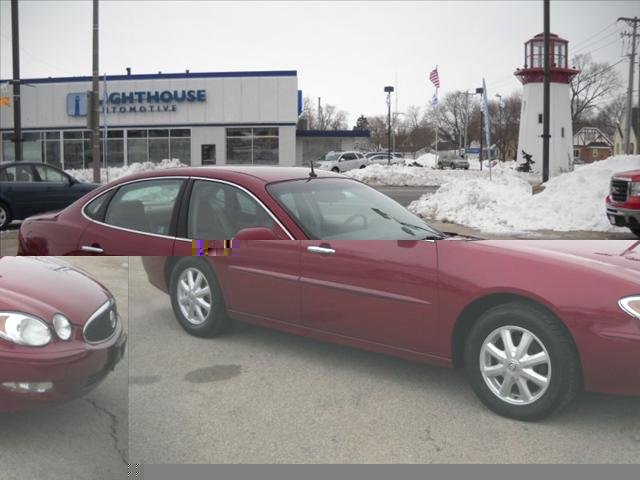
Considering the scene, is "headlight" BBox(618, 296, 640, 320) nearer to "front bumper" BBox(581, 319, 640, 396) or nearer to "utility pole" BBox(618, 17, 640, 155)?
"front bumper" BBox(581, 319, 640, 396)

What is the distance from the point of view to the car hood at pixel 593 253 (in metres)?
1.02

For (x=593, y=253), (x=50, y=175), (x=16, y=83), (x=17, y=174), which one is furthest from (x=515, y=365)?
(x=17, y=174)

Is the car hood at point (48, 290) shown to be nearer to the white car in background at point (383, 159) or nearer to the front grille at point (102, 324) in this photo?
the front grille at point (102, 324)

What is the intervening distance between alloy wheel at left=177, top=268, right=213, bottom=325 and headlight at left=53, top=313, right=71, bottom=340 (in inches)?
8.8

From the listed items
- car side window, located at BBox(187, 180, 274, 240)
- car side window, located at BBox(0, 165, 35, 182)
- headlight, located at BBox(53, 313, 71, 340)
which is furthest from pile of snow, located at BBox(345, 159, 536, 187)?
car side window, located at BBox(0, 165, 35, 182)

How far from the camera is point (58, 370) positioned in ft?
3.90

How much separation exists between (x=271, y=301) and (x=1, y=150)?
3.08 metres

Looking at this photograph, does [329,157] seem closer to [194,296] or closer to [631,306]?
[194,296]

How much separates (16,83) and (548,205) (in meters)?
2.26

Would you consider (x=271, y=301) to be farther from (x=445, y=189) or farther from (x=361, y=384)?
(x=445, y=189)

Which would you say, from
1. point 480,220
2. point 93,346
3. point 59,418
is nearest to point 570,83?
point 480,220

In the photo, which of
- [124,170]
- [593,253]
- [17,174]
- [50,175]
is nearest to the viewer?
[593,253]

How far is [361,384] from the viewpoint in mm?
1229

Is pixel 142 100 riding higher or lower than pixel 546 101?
higher
